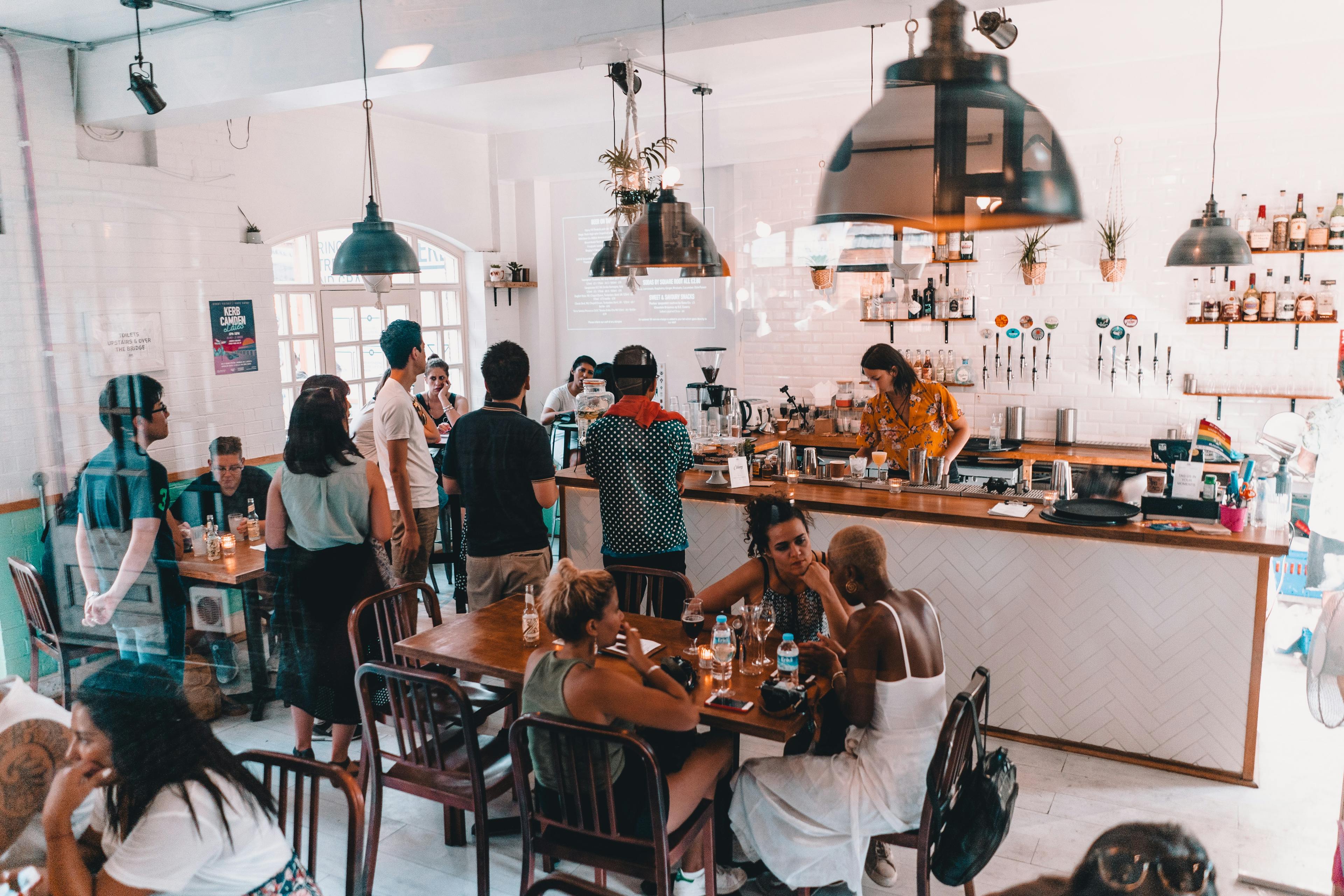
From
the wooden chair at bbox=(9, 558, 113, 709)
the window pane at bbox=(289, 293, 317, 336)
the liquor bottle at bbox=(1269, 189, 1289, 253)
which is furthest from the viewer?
the window pane at bbox=(289, 293, 317, 336)

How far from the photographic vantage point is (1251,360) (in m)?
5.59

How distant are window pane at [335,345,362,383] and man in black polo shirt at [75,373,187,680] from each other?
290 cm

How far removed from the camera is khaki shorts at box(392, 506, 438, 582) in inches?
166

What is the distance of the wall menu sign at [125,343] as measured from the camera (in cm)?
275

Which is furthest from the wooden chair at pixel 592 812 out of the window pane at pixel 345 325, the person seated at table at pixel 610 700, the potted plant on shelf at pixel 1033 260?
the potted plant on shelf at pixel 1033 260

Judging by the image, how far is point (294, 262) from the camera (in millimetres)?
5953

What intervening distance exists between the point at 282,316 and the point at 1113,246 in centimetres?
541

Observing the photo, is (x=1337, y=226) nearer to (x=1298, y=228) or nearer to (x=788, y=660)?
(x=1298, y=228)

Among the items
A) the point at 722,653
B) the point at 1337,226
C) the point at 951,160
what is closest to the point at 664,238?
the point at 722,653

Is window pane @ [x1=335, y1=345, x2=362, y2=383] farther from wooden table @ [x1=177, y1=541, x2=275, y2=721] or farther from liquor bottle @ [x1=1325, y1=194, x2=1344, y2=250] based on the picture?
liquor bottle @ [x1=1325, y1=194, x2=1344, y2=250]

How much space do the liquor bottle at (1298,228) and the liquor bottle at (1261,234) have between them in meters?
0.10

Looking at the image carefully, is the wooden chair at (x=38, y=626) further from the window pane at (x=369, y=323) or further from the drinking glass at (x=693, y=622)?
the window pane at (x=369, y=323)

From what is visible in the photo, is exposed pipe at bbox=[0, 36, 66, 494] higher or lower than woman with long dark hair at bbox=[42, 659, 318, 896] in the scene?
higher

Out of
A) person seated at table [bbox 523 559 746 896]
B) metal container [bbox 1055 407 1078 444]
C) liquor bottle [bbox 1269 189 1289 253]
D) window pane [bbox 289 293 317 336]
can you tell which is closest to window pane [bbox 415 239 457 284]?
window pane [bbox 289 293 317 336]
